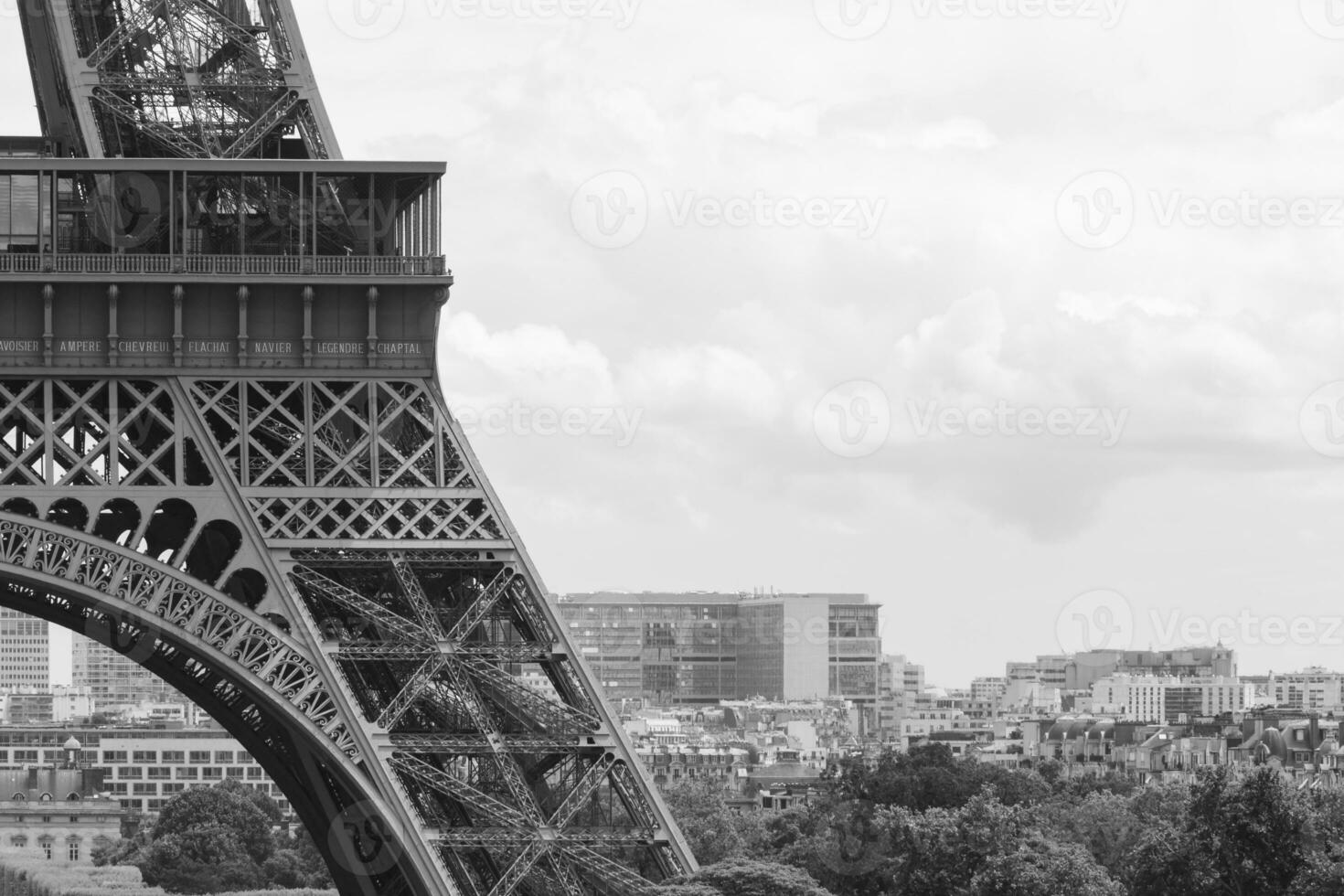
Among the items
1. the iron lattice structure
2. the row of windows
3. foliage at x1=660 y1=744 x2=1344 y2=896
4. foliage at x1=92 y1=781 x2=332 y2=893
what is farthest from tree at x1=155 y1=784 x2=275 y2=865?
the iron lattice structure

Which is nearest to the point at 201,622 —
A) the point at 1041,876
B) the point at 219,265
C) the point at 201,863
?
the point at 219,265

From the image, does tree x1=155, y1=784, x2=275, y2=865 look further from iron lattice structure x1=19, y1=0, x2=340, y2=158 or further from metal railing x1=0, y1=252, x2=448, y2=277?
metal railing x1=0, y1=252, x2=448, y2=277

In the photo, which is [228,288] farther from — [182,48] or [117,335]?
[182,48]

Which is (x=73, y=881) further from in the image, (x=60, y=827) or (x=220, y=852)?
(x=60, y=827)

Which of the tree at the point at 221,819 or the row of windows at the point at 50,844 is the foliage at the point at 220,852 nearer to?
the tree at the point at 221,819

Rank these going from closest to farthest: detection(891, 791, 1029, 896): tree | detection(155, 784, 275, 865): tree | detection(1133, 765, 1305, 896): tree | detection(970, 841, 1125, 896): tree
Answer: detection(1133, 765, 1305, 896): tree < detection(970, 841, 1125, 896): tree < detection(891, 791, 1029, 896): tree < detection(155, 784, 275, 865): tree
